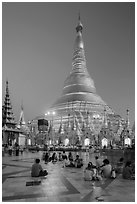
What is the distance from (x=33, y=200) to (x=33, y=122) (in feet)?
200

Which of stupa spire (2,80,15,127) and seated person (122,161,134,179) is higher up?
stupa spire (2,80,15,127)

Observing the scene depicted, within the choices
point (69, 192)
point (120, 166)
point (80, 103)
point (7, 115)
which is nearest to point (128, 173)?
point (120, 166)

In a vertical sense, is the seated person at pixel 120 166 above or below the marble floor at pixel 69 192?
below

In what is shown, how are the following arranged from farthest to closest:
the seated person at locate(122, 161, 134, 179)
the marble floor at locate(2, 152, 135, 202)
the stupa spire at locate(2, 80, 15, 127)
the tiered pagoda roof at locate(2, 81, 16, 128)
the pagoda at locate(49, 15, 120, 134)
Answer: the pagoda at locate(49, 15, 120, 134) → the stupa spire at locate(2, 80, 15, 127) → the tiered pagoda roof at locate(2, 81, 16, 128) → the seated person at locate(122, 161, 134, 179) → the marble floor at locate(2, 152, 135, 202)

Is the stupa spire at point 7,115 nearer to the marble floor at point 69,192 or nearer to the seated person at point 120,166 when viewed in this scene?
A: the seated person at point 120,166

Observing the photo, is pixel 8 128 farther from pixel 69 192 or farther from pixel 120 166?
pixel 69 192

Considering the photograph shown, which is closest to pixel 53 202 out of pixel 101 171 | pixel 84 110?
pixel 101 171

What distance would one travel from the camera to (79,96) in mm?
64062

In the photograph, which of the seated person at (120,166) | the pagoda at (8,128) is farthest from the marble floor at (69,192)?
the pagoda at (8,128)

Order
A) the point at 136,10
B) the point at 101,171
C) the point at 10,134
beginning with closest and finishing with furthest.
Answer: the point at 136,10, the point at 101,171, the point at 10,134

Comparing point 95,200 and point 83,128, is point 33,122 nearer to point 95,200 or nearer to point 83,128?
point 83,128

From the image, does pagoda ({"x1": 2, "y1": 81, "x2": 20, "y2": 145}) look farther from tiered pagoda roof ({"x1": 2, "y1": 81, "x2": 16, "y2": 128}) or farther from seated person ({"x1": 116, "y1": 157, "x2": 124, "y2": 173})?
seated person ({"x1": 116, "y1": 157, "x2": 124, "y2": 173})

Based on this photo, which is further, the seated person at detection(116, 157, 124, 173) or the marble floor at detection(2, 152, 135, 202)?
the seated person at detection(116, 157, 124, 173)

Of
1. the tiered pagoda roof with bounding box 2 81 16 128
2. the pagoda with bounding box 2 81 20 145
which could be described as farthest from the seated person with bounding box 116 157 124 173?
the tiered pagoda roof with bounding box 2 81 16 128
